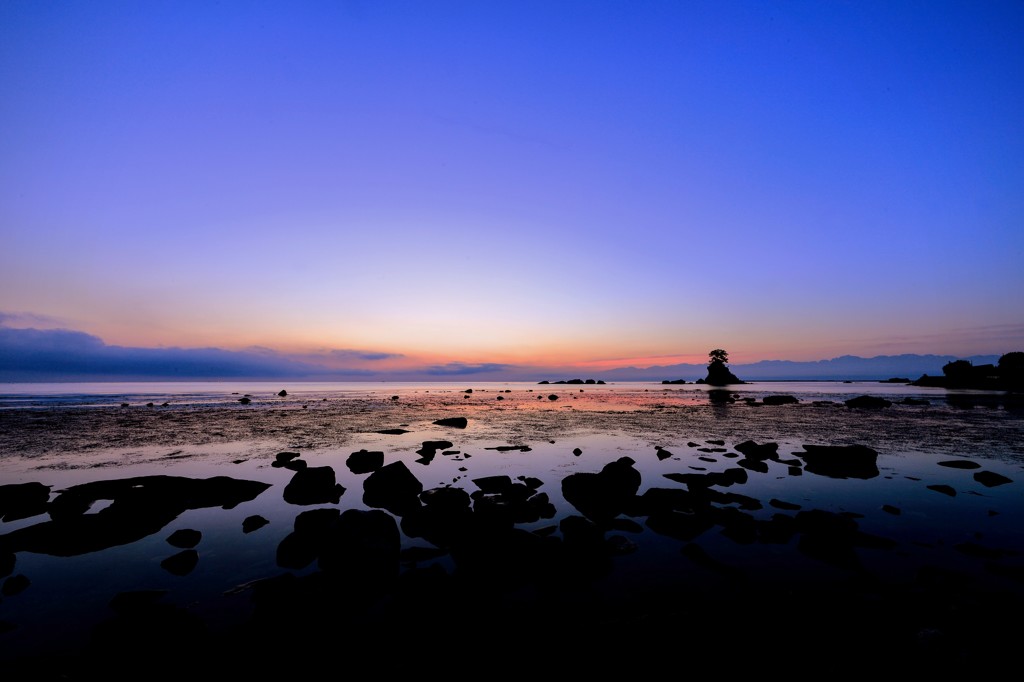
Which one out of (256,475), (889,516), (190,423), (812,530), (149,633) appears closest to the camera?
(149,633)

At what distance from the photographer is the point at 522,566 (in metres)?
8.04

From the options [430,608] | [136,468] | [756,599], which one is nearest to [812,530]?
[756,599]

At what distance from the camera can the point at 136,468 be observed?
54.2 feet

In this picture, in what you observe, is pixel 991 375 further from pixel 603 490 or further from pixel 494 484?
pixel 494 484

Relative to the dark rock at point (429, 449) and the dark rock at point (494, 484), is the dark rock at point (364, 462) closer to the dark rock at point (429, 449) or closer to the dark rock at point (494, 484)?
the dark rock at point (429, 449)

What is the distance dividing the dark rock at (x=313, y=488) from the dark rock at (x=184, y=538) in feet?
9.46

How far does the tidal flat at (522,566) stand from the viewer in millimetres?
5629

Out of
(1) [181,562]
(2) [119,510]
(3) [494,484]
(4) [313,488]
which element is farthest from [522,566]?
(2) [119,510]

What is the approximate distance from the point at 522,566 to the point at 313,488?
8.65 meters

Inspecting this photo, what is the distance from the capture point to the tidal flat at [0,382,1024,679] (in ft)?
18.5

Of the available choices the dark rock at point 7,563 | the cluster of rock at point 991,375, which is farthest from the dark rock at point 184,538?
the cluster of rock at point 991,375

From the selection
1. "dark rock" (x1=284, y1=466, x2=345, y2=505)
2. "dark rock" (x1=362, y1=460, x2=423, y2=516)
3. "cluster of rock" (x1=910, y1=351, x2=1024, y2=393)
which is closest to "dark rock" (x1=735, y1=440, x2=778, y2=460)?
"dark rock" (x1=362, y1=460, x2=423, y2=516)

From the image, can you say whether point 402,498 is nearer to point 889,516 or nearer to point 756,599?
point 756,599

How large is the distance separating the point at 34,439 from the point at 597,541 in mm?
32896
